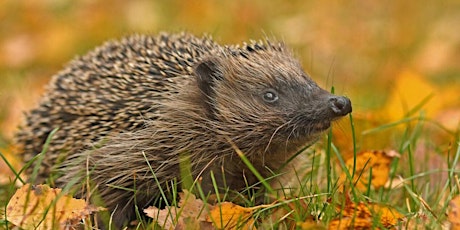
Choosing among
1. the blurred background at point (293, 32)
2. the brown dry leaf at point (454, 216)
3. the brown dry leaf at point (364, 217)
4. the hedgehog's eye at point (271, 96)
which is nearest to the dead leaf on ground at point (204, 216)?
the brown dry leaf at point (364, 217)

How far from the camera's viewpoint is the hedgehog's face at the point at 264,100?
4984 mm

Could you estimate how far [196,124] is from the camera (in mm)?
5258

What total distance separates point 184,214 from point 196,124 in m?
0.79

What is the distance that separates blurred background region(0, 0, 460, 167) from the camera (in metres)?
9.77

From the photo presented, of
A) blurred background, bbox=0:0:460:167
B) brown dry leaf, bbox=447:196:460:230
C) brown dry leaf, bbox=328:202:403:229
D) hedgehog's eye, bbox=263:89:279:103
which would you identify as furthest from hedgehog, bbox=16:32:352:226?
blurred background, bbox=0:0:460:167

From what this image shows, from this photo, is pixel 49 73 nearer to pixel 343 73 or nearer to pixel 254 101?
pixel 343 73

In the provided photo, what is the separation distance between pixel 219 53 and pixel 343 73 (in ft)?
16.5

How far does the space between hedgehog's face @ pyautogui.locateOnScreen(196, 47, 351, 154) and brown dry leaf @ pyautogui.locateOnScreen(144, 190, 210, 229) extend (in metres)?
0.62

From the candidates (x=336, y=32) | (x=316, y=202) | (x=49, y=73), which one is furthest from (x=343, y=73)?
(x=316, y=202)

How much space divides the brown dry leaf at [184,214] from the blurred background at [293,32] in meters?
3.89

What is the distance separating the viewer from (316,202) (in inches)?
185

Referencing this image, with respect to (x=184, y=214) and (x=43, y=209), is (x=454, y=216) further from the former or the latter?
(x=43, y=209)

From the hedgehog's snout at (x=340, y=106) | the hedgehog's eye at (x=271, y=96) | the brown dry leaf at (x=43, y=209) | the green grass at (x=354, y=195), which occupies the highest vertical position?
the hedgehog's eye at (x=271, y=96)

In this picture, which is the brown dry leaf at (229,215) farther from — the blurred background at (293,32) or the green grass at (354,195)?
the blurred background at (293,32)
